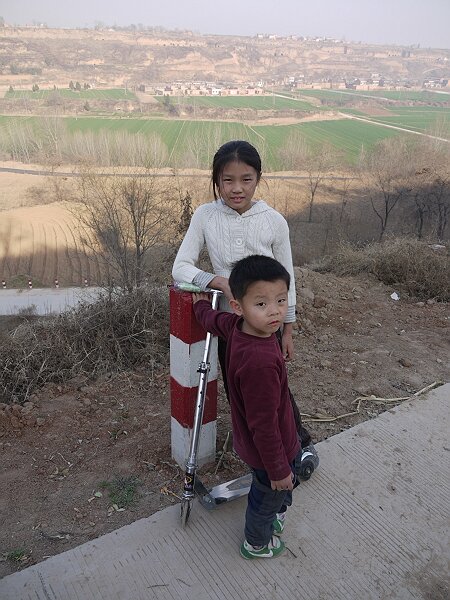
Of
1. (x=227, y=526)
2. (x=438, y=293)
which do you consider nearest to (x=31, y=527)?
(x=227, y=526)

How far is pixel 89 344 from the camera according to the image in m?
3.78

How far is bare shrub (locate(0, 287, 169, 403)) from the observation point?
3.48 meters

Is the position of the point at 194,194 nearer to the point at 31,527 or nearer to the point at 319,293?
the point at 319,293

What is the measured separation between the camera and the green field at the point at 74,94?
6619 centimetres

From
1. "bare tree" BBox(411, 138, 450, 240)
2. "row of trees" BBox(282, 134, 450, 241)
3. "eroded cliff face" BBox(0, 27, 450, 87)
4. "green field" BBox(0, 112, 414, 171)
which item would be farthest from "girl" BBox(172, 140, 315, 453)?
"eroded cliff face" BBox(0, 27, 450, 87)

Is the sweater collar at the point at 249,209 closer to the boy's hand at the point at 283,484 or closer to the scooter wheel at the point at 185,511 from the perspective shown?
the boy's hand at the point at 283,484

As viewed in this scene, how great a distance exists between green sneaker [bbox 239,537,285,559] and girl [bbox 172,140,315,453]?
1011mm

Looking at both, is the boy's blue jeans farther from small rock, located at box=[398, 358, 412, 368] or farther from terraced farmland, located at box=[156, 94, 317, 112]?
terraced farmland, located at box=[156, 94, 317, 112]

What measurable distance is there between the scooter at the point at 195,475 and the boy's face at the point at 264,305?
0.46 m

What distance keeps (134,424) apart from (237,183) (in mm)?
1752

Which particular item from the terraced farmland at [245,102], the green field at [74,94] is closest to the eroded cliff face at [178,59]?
the green field at [74,94]

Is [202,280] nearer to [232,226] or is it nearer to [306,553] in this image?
[232,226]

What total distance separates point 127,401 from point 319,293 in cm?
→ 270

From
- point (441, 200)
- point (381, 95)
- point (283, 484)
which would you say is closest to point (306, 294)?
point (283, 484)
